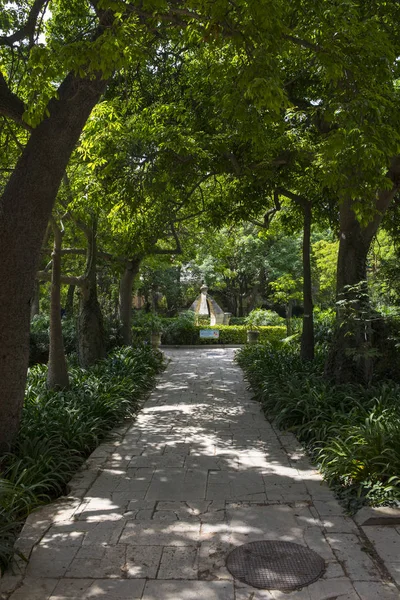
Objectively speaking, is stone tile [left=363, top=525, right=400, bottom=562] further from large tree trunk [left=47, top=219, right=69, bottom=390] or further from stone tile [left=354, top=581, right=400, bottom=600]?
large tree trunk [left=47, top=219, right=69, bottom=390]

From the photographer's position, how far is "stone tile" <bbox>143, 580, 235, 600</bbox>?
3.18m

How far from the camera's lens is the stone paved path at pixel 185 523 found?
329 cm

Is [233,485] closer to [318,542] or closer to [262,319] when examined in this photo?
[318,542]

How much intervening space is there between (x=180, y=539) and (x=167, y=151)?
21.7ft

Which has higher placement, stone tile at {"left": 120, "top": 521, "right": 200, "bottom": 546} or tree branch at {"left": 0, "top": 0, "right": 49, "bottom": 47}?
tree branch at {"left": 0, "top": 0, "right": 49, "bottom": 47}

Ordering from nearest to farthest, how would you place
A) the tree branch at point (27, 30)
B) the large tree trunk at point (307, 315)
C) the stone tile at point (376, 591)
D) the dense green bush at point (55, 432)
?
the stone tile at point (376, 591) → the dense green bush at point (55, 432) → the tree branch at point (27, 30) → the large tree trunk at point (307, 315)

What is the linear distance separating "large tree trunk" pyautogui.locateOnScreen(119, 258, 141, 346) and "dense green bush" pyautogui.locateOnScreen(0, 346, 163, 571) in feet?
12.2

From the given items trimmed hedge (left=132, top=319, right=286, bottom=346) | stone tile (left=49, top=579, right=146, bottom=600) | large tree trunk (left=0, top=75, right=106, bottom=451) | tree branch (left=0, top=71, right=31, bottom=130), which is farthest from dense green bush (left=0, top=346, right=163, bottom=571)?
trimmed hedge (left=132, top=319, right=286, bottom=346)

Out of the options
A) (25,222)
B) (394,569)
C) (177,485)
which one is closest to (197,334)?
(177,485)

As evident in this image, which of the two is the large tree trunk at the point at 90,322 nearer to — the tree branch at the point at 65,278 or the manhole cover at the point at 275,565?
the tree branch at the point at 65,278

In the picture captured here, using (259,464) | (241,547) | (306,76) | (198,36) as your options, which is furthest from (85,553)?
(306,76)

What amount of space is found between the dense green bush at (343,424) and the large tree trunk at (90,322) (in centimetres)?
381

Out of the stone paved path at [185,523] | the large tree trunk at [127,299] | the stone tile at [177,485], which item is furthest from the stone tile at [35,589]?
the large tree trunk at [127,299]

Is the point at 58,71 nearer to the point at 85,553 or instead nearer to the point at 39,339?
the point at 85,553
